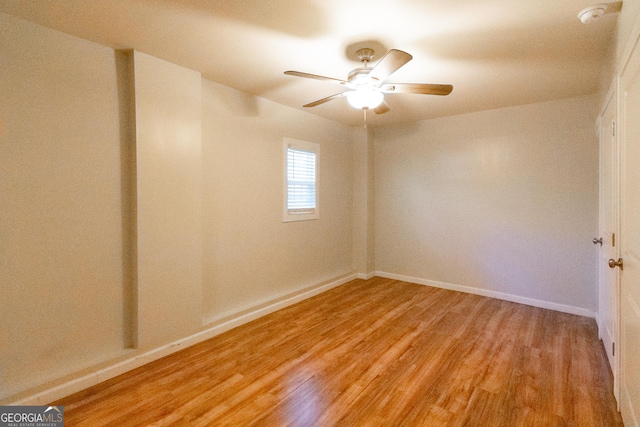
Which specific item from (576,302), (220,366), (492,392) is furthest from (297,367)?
(576,302)

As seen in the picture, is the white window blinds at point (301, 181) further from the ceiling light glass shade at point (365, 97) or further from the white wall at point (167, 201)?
the ceiling light glass shade at point (365, 97)

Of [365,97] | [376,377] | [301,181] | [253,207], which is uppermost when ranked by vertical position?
[365,97]

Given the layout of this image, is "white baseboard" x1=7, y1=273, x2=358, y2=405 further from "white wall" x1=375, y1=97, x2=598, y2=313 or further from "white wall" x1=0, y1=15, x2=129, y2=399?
"white wall" x1=375, y1=97, x2=598, y2=313

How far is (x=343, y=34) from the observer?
2.09 meters

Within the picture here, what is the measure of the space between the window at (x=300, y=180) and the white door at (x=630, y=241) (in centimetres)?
304

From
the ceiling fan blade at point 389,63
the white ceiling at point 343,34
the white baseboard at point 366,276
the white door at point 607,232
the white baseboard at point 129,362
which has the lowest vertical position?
the white baseboard at point 129,362

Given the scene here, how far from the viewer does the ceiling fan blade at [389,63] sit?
5.65ft

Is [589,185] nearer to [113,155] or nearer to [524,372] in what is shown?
[524,372]

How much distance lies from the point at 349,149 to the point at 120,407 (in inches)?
166

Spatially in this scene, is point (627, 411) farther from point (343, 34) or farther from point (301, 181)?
point (301, 181)

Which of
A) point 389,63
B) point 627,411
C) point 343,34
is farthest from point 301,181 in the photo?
point 627,411

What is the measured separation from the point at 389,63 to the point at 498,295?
3.55 meters

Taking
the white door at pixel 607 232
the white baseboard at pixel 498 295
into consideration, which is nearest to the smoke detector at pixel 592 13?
the white door at pixel 607 232

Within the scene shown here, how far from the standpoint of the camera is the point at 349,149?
4945 millimetres
